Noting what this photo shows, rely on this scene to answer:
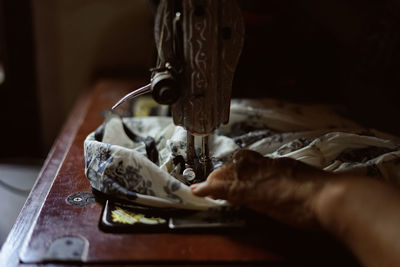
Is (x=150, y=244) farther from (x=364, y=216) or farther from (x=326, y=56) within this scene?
(x=326, y=56)

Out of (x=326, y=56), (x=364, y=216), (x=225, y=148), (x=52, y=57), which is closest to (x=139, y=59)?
(x=52, y=57)

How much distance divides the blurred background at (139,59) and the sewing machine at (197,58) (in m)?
0.47

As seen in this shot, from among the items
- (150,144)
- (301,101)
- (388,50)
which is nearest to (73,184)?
(150,144)

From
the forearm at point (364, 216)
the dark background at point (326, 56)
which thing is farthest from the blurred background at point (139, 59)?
the forearm at point (364, 216)

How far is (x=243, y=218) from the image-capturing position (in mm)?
667

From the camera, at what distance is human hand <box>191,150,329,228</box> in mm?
607

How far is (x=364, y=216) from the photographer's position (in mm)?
543

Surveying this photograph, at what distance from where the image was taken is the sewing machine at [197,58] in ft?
2.15

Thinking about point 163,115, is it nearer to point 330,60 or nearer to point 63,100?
point 330,60

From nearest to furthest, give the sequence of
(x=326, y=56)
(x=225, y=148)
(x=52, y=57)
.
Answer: (x=225, y=148) < (x=326, y=56) < (x=52, y=57)

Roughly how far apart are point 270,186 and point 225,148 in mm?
235

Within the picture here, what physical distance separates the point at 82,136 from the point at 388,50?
0.84m

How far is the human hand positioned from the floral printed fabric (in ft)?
0.10

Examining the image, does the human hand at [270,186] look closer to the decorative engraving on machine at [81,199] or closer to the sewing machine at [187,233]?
the sewing machine at [187,233]
